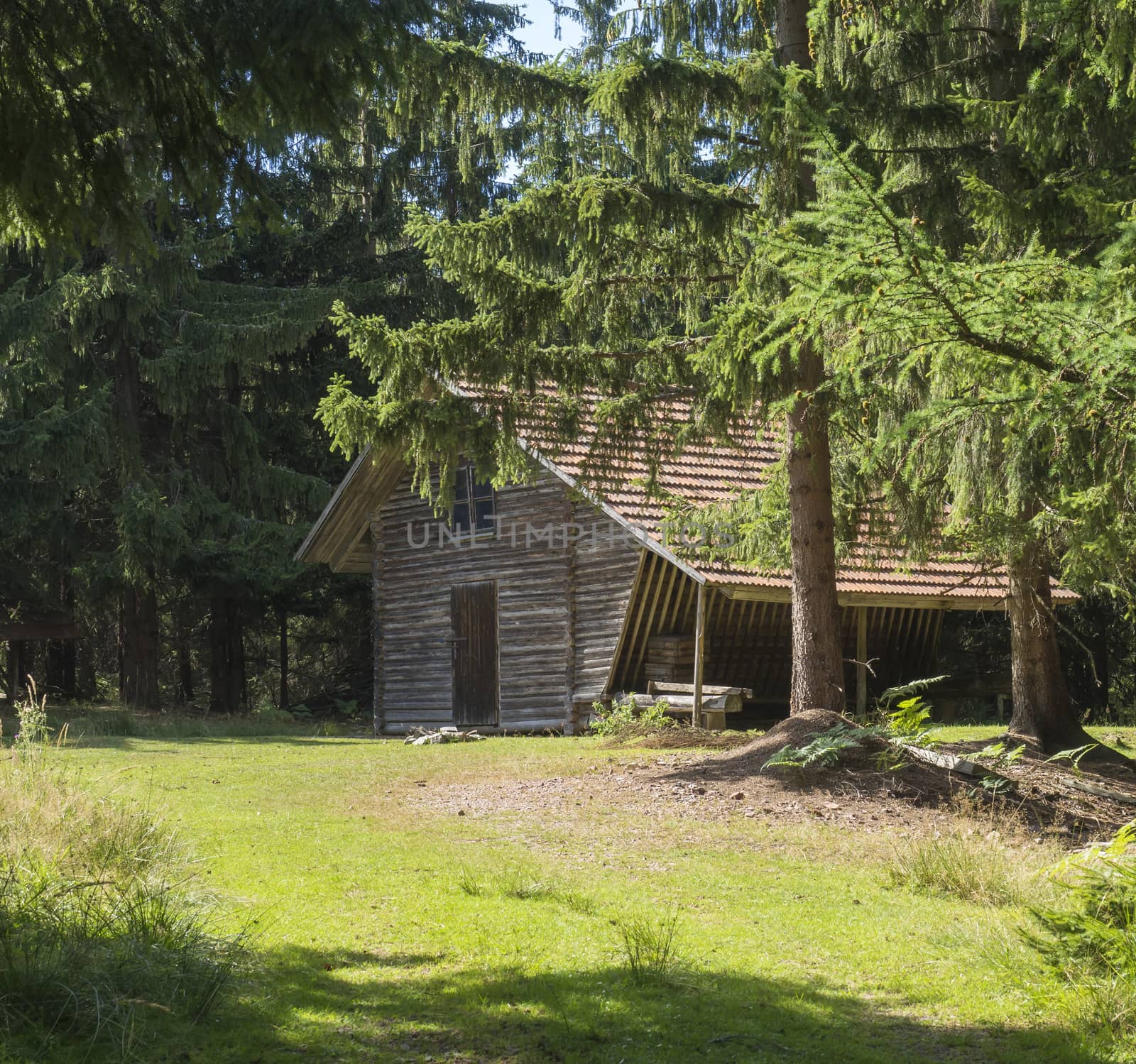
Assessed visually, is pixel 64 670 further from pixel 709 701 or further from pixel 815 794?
pixel 815 794

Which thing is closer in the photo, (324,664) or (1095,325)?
(1095,325)

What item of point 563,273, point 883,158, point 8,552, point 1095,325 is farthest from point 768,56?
point 8,552

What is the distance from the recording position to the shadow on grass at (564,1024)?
17.0 ft

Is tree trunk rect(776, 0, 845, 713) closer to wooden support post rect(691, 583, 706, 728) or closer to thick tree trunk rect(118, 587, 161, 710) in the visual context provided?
wooden support post rect(691, 583, 706, 728)

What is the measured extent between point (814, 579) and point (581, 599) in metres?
7.25

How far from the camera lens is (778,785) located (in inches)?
460

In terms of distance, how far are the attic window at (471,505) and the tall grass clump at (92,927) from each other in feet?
47.3

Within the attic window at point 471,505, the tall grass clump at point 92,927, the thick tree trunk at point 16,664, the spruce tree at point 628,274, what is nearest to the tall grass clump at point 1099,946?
the tall grass clump at point 92,927

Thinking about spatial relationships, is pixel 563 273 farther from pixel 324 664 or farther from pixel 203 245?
pixel 324 664

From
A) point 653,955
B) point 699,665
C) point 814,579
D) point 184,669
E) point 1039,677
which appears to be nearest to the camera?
point 653,955

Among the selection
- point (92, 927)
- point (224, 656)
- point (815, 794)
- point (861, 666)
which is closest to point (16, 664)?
point (224, 656)

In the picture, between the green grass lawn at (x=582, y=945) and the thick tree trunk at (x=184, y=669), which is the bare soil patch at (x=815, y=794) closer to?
the green grass lawn at (x=582, y=945)

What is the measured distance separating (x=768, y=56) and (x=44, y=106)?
7.86 metres

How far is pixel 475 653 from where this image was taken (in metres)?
22.8
